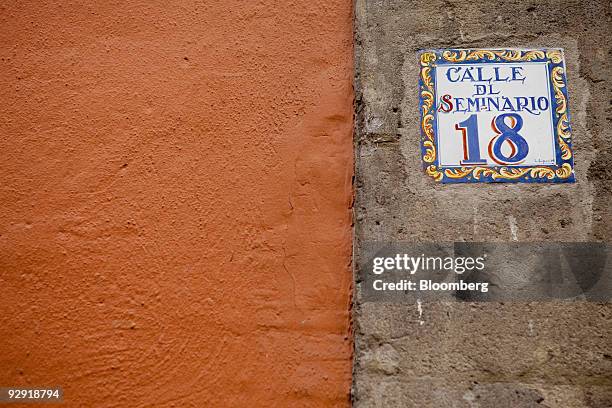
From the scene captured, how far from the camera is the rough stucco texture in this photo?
1482 mm

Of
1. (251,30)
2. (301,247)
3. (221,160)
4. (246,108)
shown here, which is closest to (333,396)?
(301,247)

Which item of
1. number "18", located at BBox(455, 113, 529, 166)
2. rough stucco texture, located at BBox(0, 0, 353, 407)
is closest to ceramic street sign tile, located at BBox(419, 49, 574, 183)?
number "18", located at BBox(455, 113, 529, 166)

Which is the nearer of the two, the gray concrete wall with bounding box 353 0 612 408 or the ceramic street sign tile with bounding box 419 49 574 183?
the gray concrete wall with bounding box 353 0 612 408

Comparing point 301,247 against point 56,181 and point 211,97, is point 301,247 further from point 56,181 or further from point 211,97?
point 56,181

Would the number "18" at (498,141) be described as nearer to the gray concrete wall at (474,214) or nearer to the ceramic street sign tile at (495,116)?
the ceramic street sign tile at (495,116)

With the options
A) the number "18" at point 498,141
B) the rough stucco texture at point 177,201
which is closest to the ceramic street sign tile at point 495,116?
the number "18" at point 498,141

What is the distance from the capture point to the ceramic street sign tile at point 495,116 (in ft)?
5.10

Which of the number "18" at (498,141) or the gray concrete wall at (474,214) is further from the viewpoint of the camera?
the number "18" at (498,141)

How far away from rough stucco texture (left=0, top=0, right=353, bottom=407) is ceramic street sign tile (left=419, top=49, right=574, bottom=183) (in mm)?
322

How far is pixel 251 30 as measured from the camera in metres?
1.74

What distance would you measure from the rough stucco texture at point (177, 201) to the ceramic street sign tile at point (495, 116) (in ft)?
1.06

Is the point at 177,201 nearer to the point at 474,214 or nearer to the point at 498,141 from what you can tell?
the point at 474,214

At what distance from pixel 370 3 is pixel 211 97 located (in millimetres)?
733

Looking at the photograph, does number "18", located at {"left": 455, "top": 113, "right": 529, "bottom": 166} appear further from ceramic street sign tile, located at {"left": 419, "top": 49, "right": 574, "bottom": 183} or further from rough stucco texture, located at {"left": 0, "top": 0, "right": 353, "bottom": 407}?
rough stucco texture, located at {"left": 0, "top": 0, "right": 353, "bottom": 407}
